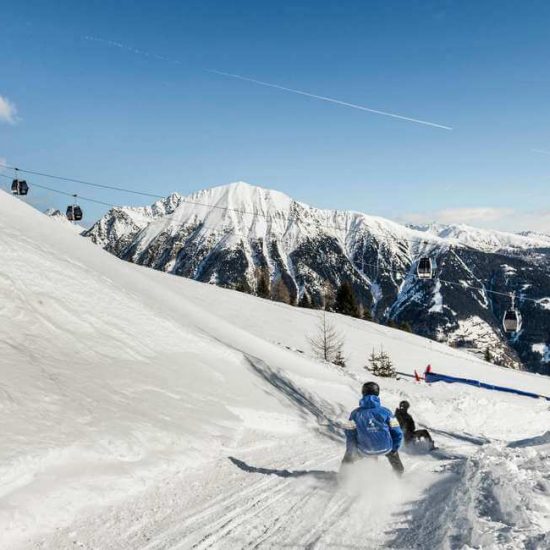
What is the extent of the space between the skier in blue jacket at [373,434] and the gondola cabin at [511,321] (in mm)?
18667

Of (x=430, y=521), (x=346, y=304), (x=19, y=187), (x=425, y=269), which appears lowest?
(x=346, y=304)

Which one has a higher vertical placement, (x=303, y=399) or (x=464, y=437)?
(x=303, y=399)

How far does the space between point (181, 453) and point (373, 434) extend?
→ 3822mm

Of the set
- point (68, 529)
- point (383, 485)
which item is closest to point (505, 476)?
point (383, 485)

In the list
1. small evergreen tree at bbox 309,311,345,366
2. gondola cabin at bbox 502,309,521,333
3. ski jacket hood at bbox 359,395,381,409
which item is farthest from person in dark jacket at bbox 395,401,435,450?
small evergreen tree at bbox 309,311,345,366

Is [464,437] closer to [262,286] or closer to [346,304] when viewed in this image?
[346,304]

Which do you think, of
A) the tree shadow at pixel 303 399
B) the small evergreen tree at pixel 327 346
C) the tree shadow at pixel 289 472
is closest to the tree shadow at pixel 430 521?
the tree shadow at pixel 289 472

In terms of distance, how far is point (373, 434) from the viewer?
329 inches

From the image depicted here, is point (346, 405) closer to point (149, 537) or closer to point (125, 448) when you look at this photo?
point (125, 448)

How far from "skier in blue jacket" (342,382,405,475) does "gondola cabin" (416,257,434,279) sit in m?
20.0

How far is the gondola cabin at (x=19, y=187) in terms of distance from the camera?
1400 inches

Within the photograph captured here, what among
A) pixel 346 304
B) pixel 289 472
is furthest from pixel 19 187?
pixel 346 304

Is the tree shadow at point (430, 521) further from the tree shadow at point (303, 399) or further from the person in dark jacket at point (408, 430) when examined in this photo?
the tree shadow at point (303, 399)

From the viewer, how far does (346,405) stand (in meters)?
20.4
